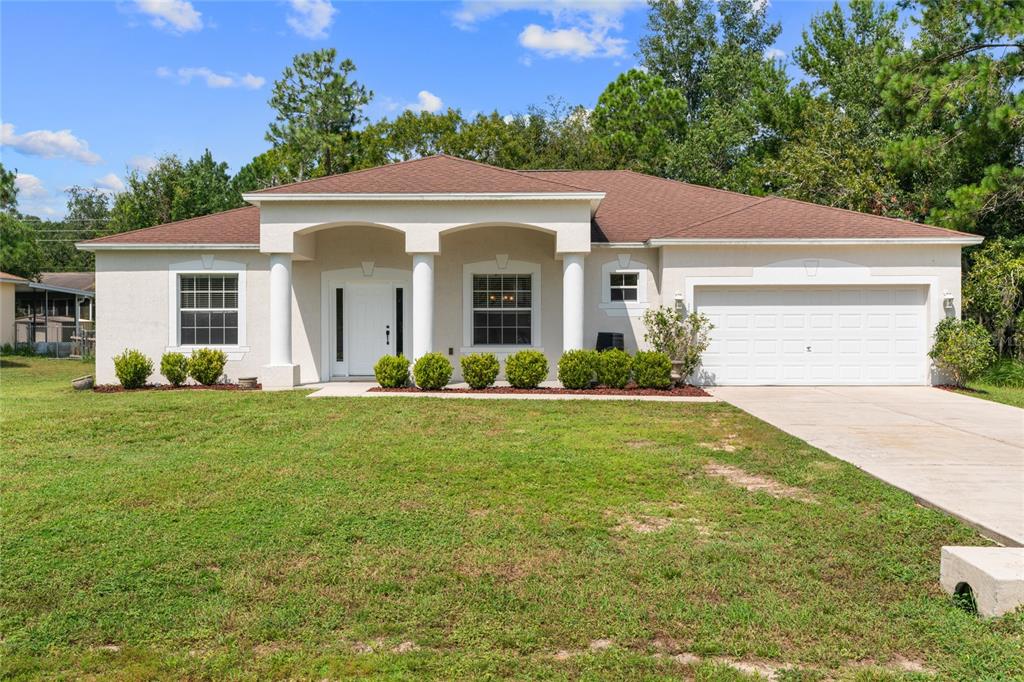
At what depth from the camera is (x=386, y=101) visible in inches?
1414

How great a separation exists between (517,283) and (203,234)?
7.31m

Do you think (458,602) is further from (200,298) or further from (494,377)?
(200,298)

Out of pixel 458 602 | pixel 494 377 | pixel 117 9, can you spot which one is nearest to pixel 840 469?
pixel 458 602

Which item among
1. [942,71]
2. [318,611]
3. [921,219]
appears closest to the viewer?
[318,611]

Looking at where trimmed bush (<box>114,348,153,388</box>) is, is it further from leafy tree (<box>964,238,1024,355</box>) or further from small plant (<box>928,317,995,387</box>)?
leafy tree (<box>964,238,1024,355</box>)

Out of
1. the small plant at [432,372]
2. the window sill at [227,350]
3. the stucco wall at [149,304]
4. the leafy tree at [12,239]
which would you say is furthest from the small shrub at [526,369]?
the leafy tree at [12,239]

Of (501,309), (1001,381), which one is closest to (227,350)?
(501,309)

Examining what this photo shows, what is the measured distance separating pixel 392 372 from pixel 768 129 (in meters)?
22.3

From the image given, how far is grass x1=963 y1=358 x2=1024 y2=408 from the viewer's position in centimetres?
1345

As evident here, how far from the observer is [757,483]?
6.42 meters

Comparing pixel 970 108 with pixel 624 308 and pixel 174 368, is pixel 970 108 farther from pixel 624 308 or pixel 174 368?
pixel 174 368

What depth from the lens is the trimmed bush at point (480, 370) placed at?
13.4m

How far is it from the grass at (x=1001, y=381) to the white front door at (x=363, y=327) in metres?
12.4

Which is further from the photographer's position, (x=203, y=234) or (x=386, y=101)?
(x=386, y=101)
